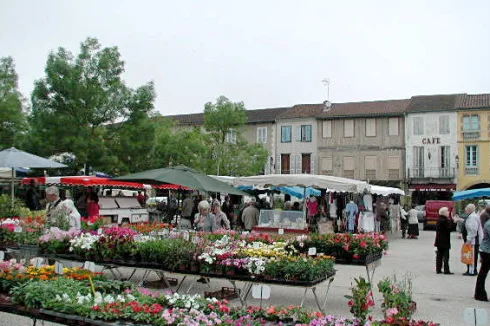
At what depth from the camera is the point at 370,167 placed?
42.0 m

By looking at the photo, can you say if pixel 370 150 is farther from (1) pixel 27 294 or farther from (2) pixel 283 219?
(1) pixel 27 294

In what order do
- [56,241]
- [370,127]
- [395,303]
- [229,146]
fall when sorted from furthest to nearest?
1. [370,127]
2. [229,146]
3. [56,241]
4. [395,303]

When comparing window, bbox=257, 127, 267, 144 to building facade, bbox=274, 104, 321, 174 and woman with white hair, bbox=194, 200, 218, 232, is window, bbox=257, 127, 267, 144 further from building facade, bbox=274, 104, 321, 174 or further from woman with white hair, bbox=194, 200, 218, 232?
woman with white hair, bbox=194, 200, 218, 232

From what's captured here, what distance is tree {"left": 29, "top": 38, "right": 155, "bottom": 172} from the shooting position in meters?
24.0

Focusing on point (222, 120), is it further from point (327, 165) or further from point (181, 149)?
point (327, 165)

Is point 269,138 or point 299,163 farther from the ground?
point 269,138

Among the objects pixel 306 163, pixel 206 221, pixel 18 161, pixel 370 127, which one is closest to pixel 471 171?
pixel 370 127

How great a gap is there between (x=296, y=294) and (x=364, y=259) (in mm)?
1288

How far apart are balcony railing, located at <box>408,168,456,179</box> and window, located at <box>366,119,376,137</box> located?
4012mm

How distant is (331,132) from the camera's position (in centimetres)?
4297

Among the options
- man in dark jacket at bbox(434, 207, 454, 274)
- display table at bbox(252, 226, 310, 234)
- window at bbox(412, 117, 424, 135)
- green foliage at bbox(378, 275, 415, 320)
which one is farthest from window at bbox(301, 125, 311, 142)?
green foliage at bbox(378, 275, 415, 320)

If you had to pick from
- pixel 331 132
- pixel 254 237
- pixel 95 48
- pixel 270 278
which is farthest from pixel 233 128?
pixel 270 278

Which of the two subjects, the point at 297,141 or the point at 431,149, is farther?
the point at 297,141

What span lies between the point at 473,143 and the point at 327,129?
35.9 ft
